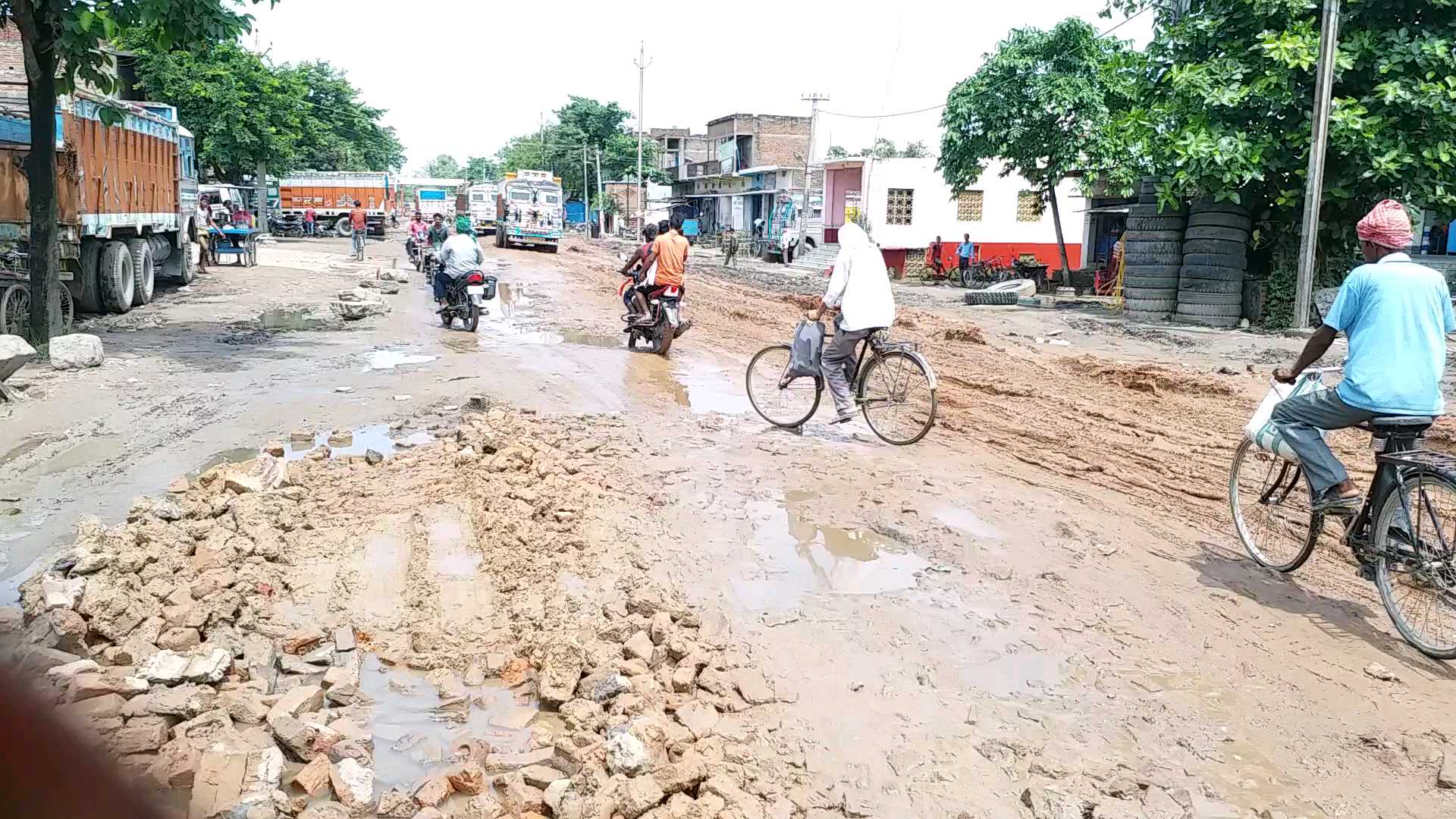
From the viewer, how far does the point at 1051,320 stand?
1891 cm

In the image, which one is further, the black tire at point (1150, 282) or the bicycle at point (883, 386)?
the black tire at point (1150, 282)

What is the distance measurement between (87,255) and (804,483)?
13.1m

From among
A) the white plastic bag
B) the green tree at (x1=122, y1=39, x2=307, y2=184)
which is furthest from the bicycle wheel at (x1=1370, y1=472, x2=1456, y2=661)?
the green tree at (x1=122, y1=39, x2=307, y2=184)

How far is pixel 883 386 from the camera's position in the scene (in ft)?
26.9

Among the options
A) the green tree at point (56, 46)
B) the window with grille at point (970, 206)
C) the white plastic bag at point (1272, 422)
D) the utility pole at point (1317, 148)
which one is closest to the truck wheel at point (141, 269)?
the green tree at point (56, 46)

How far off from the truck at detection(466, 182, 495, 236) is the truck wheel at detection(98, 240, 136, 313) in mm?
29375

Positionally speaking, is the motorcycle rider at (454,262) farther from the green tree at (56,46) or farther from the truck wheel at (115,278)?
the truck wheel at (115,278)

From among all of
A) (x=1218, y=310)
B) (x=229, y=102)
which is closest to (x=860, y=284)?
(x=1218, y=310)

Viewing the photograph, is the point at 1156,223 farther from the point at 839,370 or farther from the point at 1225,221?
the point at 839,370

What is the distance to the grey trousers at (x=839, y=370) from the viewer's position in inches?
324

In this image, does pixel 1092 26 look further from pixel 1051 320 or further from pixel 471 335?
pixel 471 335

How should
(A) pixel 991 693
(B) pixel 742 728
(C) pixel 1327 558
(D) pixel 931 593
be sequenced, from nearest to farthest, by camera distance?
(B) pixel 742 728 < (A) pixel 991 693 < (D) pixel 931 593 < (C) pixel 1327 558

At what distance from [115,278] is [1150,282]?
16967mm

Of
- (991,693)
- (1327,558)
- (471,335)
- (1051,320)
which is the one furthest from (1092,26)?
(991,693)
